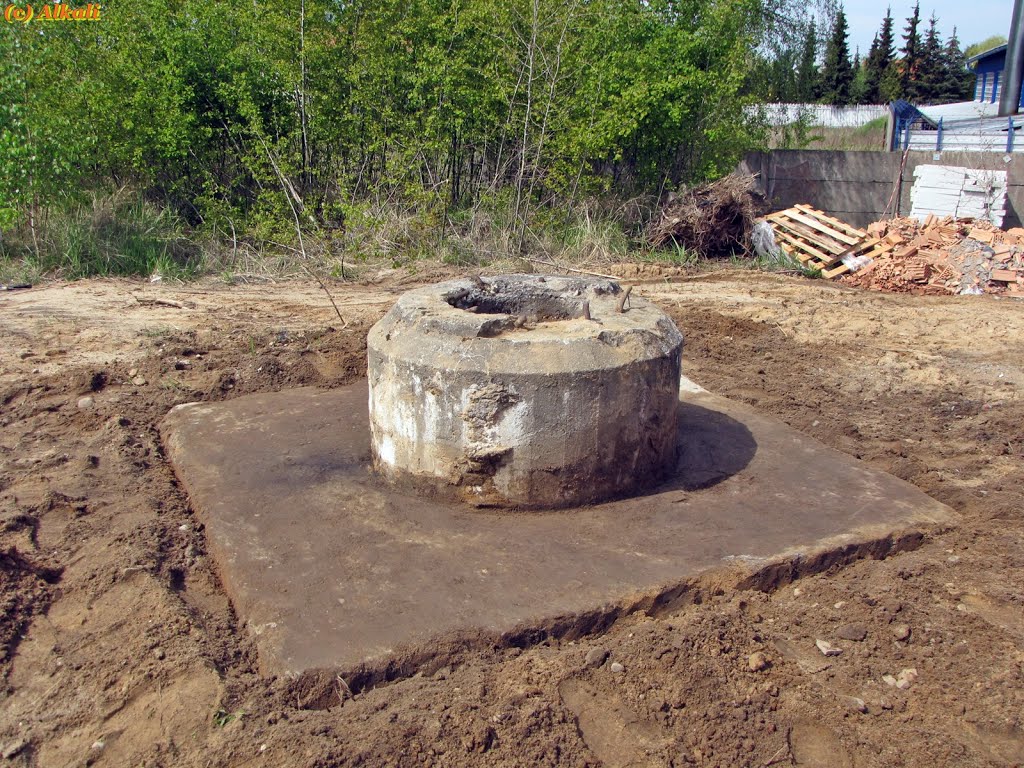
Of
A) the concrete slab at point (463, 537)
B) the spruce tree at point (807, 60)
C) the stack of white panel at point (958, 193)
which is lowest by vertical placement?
the concrete slab at point (463, 537)

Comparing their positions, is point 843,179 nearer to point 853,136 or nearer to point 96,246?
point 96,246

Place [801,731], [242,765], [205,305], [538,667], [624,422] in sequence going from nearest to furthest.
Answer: [242,765] → [801,731] → [538,667] → [624,422] → [205,305]

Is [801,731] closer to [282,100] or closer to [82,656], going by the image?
[82,656]

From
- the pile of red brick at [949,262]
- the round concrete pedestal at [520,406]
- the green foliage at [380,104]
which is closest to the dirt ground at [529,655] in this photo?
the round concrete pedestal at [520,406]

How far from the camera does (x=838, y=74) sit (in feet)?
115

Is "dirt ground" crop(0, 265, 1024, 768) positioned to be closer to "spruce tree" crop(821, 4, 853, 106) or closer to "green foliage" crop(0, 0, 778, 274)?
"green foliage" crop(0, 0, 778, 274)

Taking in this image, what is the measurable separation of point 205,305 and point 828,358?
5.23 m

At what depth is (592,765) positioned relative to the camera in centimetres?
232

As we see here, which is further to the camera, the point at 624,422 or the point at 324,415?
the point at 324,415

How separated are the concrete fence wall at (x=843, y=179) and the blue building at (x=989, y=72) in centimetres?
2505

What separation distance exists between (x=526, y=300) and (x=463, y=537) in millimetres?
1570

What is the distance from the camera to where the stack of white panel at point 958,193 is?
33.8ft

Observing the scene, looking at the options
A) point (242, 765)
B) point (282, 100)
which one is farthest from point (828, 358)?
point (282, 100)

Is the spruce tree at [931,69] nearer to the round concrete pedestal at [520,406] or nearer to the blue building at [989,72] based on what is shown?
the blue building at [989,72]
